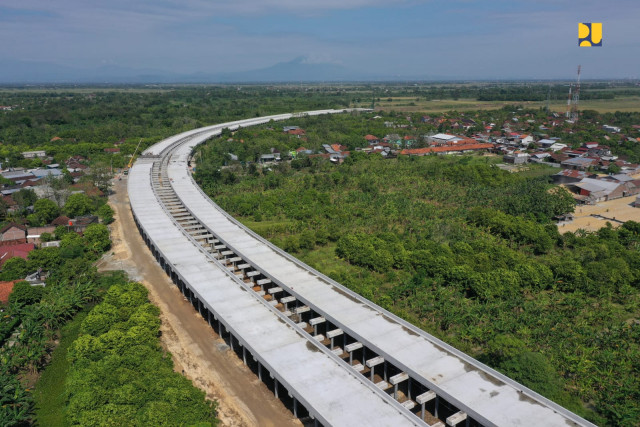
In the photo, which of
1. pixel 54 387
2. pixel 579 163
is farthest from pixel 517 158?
pixel 54 387

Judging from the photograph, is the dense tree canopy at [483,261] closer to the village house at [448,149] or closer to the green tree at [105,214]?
the green tree at [105,214]

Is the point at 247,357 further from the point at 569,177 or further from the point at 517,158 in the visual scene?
the point at 517,158

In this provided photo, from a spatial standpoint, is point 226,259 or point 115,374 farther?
point 226,259

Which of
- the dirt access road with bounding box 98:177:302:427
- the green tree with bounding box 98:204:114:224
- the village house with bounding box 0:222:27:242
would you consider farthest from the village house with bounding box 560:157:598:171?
the village house with bounding box 0:222:27:242

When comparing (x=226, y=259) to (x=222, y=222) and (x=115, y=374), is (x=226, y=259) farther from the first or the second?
(x=115, y=374)

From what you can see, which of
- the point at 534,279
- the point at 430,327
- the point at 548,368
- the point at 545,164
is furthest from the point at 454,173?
the point at 548,368

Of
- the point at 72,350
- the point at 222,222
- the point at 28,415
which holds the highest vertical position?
the point at 222,222
